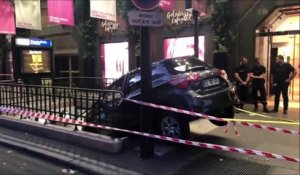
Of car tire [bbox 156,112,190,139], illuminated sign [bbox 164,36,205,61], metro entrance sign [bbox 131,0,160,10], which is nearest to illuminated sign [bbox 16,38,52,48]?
illuminated sign [bbox 164,36,205,61]

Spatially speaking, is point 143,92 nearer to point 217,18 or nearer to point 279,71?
point 279,71

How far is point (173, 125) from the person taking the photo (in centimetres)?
669

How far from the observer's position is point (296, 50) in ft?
43.7

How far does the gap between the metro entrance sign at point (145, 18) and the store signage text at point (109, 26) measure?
1213cm

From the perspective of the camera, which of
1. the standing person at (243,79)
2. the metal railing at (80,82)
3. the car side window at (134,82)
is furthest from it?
the metal railing at (80,82)

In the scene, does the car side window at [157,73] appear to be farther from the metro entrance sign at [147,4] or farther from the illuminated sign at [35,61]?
the illuminated sign at [35,61]

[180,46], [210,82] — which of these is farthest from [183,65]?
[180,46]

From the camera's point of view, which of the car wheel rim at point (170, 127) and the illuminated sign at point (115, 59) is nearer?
the car wheel rim at point (170, 127)

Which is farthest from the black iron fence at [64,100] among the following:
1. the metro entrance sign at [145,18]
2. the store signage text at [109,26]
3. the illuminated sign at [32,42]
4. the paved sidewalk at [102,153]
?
the store signage text at [109,26]

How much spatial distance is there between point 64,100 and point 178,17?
8444mm

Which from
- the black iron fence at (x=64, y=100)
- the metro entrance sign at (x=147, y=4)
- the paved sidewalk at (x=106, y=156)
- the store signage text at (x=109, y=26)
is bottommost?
the paved sidewalk at (x=106, y=156)

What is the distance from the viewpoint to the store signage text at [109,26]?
57.9 ft

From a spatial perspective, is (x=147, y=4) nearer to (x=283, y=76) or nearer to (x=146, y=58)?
(x=146, y=58)

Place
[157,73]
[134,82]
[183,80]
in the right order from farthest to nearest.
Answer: [134,82]
[157,73]
[183,80]
